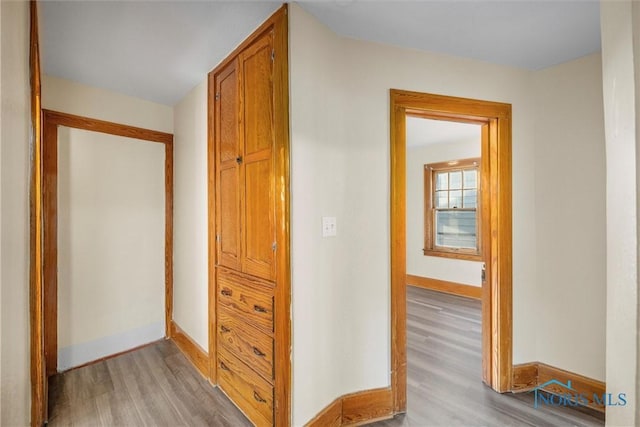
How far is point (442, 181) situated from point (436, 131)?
1.20 metres

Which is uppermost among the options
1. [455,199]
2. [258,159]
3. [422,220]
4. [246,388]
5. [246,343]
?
[258,159]

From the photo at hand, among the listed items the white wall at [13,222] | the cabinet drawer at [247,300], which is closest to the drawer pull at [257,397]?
the cabinet drawer at [247,300]

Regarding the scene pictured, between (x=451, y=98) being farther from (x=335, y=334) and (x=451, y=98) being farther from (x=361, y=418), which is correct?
(x=361, y=418)

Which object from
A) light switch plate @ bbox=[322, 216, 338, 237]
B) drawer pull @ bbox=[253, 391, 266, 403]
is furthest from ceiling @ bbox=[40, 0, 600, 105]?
drawer pull @ bbox=[253, 391, 266, 403]

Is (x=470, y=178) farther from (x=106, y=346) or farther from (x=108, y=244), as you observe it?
(x=106, y=346)

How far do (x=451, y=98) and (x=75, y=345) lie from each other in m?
3.69

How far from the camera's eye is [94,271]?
254 centimetres

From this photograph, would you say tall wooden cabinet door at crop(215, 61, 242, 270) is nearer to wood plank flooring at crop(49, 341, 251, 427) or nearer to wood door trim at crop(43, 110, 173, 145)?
wood plank flooring at crop(49, 341, 251, 427)

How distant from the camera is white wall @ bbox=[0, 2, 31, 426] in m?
0.53

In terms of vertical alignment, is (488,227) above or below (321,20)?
below

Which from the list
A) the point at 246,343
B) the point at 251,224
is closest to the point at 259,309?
the point at 246,343

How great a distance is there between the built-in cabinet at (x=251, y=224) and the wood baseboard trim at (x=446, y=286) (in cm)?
392

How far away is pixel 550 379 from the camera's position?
7.00 feet

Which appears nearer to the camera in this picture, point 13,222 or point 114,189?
point 13,222
